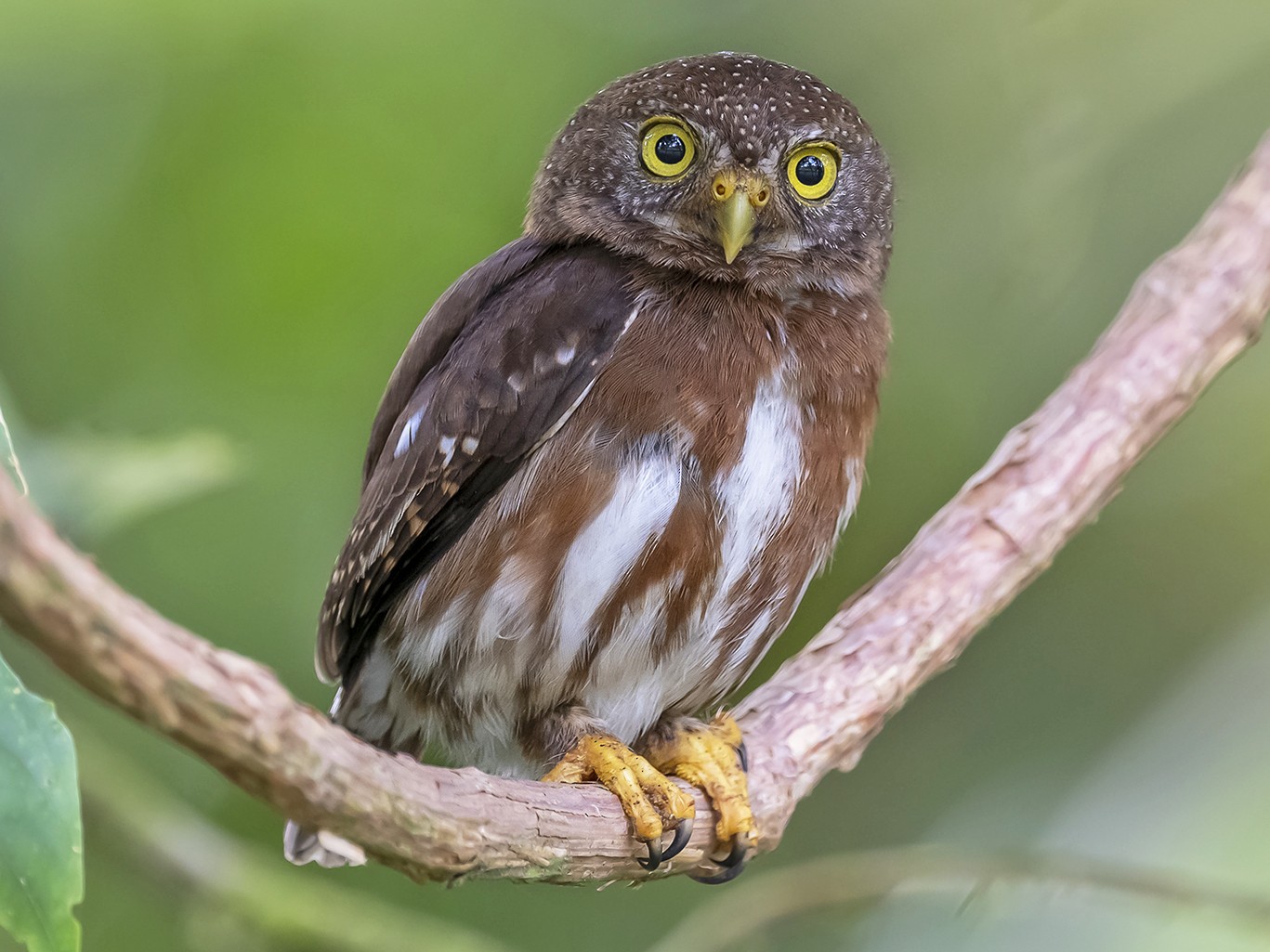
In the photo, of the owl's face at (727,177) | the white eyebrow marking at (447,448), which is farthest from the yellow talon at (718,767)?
the owl's face at (727,177)

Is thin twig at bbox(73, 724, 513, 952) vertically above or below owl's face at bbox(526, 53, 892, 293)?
below

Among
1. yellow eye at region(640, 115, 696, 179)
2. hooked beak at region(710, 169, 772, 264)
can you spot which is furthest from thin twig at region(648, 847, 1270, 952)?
yellow eye at region(640, 115, 696, 179)

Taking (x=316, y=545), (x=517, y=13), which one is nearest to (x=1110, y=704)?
(x=316, y=545)

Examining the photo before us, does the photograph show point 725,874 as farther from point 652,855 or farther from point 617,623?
point 617,623

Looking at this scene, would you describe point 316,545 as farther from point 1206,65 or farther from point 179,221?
point 1206,65

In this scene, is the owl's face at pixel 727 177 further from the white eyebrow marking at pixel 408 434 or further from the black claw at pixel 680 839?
the black claw at pixel 680 839

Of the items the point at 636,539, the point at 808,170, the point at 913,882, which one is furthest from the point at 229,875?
the point at 808,170

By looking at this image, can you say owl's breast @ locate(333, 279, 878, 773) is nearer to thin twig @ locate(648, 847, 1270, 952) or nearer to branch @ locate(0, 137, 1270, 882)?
branch @ locate(0, 137, 1270, 882)
